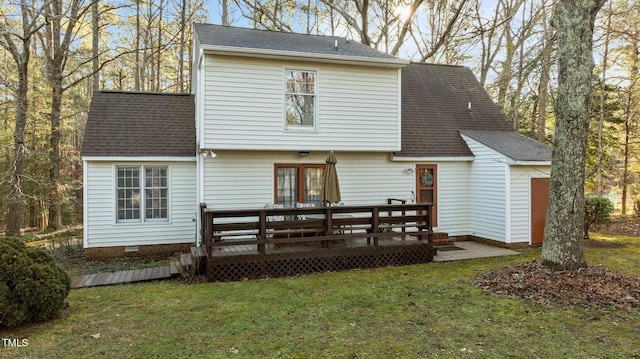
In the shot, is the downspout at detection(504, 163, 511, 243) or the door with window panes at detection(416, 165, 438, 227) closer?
the downspout at detection(504, 163, 511, 243)

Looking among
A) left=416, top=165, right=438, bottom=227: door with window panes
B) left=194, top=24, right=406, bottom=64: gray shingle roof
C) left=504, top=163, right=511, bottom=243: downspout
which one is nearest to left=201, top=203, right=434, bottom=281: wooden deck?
left=416, top=165, right=438, bottom=227: door with window panes

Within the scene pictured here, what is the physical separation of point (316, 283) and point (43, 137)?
16.7 meters

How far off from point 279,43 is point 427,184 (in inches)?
232

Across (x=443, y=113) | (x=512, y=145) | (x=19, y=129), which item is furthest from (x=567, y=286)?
(x=19, y=129)

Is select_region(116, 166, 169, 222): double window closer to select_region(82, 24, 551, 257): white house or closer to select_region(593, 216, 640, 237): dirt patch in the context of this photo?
select_region(82, 24, 551, 257): white house

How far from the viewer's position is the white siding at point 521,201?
1041cm

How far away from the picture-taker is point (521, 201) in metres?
10.5

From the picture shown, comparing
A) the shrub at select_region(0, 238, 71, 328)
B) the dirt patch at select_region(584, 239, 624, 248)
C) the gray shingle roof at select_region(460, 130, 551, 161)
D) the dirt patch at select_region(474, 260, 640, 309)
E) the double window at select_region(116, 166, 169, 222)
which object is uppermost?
the gray shingle roof at select_region(460, 130, 551, 161)

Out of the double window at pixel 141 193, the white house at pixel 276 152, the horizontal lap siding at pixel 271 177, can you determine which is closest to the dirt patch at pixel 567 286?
the white house at pixel 276 152

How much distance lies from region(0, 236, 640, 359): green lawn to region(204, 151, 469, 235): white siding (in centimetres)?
325

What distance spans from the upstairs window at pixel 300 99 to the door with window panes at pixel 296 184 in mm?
1222

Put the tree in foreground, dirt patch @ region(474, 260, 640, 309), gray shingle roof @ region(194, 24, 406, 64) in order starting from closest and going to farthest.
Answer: dirt patch @ region(474, 260, 640, 309) → the tree in foreground → gray shingle roof @ region(194, 24, 406, 64)

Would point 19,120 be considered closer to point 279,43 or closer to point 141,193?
point 141,193

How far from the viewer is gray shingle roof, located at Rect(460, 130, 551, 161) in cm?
1046
